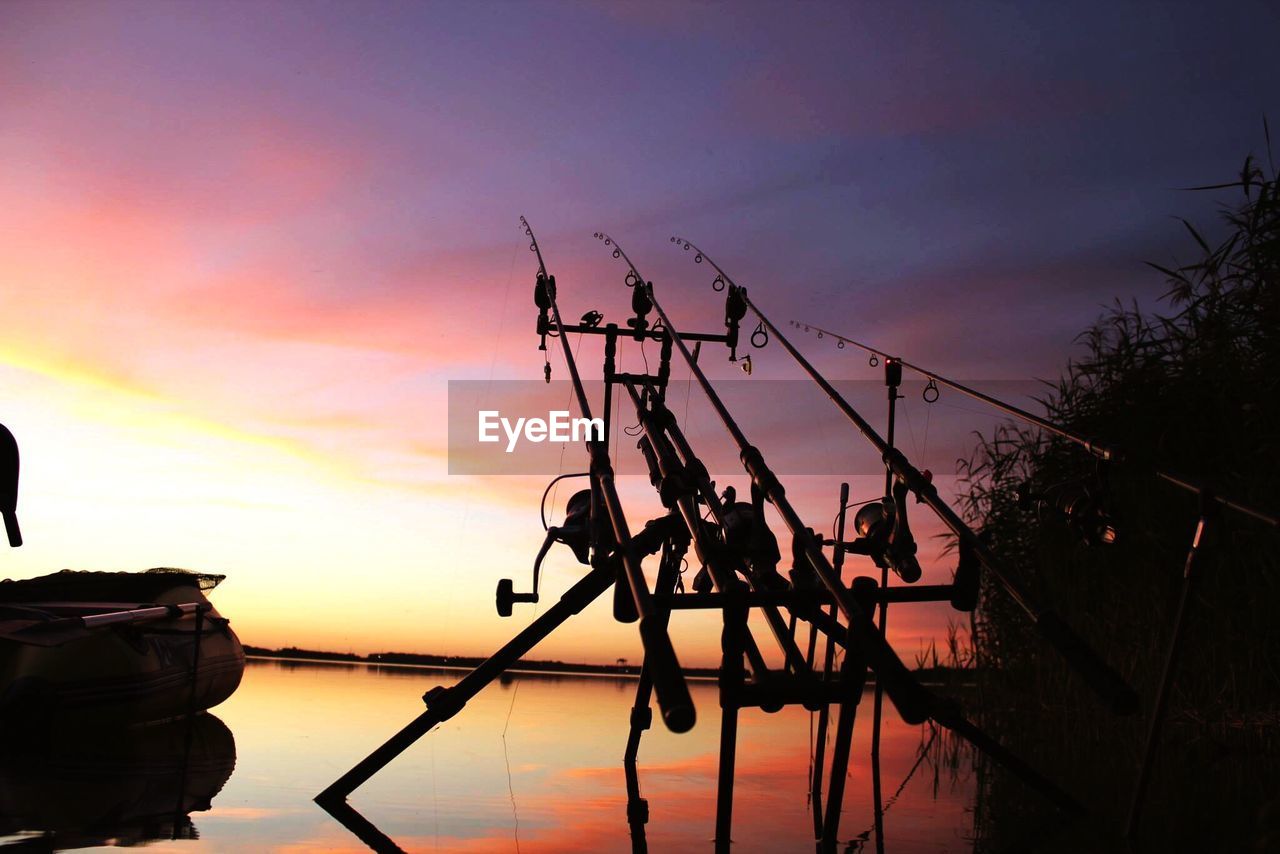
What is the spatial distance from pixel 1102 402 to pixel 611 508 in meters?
9.44

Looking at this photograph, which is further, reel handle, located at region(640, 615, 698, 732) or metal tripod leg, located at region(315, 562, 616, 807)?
metal tripod leg, located at region(315, 562, 616, 807)

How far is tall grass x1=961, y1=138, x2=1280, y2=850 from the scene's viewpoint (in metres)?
9.26

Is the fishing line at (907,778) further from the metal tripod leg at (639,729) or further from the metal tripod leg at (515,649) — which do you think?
the metal tripod leg at (515,649)

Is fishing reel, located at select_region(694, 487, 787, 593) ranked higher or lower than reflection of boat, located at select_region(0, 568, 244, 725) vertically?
higher

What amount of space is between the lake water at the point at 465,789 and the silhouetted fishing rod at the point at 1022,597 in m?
1.78

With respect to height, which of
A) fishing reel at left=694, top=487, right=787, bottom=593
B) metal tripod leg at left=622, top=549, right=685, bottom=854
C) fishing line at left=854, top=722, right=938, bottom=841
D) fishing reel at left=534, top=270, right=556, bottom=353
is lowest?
fishing line at left=854, top=722, right=938, bottom=841

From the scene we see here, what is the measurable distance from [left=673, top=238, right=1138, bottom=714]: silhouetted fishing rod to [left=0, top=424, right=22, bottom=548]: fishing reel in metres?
3.20

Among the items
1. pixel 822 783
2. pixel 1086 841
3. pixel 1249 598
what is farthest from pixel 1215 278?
pixel 1086 841

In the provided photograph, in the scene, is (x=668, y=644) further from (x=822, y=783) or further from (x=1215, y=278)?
(x=1215, y=278)

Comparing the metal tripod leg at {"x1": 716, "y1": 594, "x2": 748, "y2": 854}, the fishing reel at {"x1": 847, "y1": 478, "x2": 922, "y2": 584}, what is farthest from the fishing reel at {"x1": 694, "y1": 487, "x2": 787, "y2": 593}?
the metal tripod leg at {"x1": 716, "y1": 594, "x2": 748, "y2": 854}

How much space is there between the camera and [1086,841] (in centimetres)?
549

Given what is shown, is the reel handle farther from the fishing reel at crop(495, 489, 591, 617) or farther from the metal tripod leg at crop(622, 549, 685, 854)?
the fishing reel at crop(495, 489, 591, 617)

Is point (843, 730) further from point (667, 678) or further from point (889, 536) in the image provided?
point (667, 678)

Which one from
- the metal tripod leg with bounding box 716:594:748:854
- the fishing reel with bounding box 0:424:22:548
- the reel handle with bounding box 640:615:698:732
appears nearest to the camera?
the reel handle with bounding box 640:615:698:732
